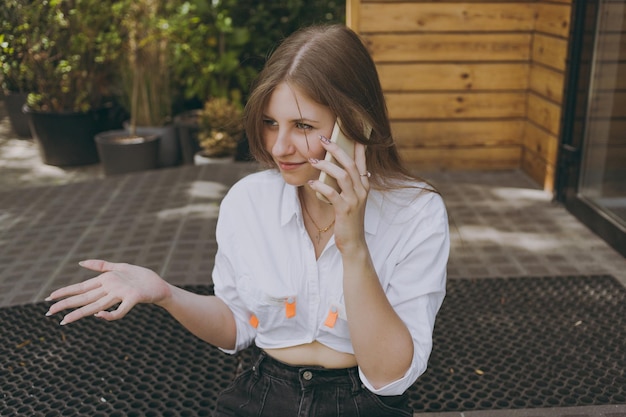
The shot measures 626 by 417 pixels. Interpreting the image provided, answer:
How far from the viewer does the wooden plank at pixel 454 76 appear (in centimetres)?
568

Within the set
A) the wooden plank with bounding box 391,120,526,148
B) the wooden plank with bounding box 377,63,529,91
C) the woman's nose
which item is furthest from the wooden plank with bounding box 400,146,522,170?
the woman's nose

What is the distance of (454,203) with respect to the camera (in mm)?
4969

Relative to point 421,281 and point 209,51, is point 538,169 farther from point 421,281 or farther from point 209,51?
point 421,281

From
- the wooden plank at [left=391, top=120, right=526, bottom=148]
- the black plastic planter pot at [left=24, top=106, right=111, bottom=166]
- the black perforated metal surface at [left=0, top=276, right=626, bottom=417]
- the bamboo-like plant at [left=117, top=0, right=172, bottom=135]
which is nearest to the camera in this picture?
the black perforated metal surface at [left=0, top=276, right=626, bottom=417]

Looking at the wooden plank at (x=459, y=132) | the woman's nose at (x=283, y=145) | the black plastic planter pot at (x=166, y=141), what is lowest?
the black plastic planter pot at (x=166, y=141)

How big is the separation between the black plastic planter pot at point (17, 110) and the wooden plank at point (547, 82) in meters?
5.70

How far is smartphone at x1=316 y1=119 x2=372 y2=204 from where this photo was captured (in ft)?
5.16

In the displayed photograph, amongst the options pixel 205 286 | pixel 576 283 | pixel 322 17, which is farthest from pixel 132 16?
pixel 576 283

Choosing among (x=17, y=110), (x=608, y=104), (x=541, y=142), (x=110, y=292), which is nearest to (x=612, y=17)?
(x=608, y=104)

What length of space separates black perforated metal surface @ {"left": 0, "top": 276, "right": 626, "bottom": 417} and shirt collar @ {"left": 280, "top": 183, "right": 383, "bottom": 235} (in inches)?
42.3

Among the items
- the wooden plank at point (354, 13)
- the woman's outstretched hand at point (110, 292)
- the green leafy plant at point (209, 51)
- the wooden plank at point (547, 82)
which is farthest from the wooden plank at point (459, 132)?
the woman's outstretched hand at point (110, 292)

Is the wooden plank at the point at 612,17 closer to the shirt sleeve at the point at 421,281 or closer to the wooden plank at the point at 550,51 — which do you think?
the wooden plank at the point at 550,51

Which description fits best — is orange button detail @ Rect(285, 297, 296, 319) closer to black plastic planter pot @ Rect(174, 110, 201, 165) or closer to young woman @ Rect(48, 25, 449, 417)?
young woman @ Rect(48, 25, 449, 417)

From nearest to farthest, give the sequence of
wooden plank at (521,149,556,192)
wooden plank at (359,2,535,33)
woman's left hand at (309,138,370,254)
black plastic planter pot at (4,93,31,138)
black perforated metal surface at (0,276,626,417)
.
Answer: woman's left hand at (309,138,370,254) < black perforated metal surface at (0,276,626,417) < wooden plank at (521,149,556,192) < wooden plank at (359,2,535,33) < black plastic planter pot at (4,93,31,138)
